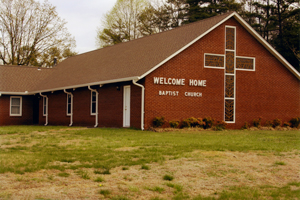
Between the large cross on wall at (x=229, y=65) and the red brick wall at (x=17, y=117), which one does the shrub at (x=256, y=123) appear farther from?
the red brick wall at (x=17, y=117)

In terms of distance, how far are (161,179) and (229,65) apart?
53.9ft

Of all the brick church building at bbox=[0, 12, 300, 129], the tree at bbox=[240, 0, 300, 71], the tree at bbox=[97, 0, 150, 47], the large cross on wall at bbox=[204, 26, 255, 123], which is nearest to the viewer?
the brick church building at bbox=[0, 12, 300, 129]

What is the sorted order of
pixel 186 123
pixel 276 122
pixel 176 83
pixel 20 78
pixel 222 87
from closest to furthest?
pixel 186 123 → pixel 176 83 → pixel 222 87 → pixel 276 122 → pixel 20 78

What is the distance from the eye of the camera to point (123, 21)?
4947cm

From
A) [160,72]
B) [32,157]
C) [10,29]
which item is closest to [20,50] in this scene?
[10,29]

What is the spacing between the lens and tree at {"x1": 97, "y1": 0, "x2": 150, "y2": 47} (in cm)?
4894

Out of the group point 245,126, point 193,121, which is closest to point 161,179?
point 193,121

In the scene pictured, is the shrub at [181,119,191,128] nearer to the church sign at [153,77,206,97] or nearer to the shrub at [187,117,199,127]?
the shrub at [187,117,199,127]

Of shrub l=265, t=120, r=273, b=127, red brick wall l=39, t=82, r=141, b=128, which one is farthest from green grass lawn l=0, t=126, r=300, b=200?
shrub l=265, t=120, r=273, b=127

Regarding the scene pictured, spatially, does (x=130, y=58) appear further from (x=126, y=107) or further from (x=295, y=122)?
(x=295, y=122)

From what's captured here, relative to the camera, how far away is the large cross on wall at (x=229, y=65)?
75.4 feet

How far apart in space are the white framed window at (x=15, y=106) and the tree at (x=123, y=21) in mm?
19127

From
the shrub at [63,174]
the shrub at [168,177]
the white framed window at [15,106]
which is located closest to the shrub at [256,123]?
the shrub at [168,177]

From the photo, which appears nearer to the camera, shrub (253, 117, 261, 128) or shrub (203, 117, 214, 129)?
shrub (203, 117, 214, 129)
